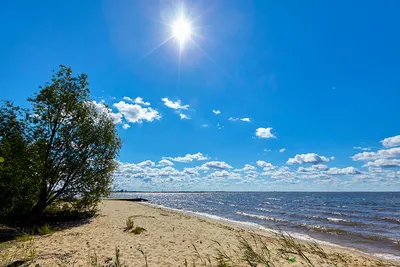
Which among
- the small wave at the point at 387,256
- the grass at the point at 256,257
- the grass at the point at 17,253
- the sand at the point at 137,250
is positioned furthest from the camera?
the small wave at the point at 387,256

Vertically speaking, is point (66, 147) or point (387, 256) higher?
point (66, 147)

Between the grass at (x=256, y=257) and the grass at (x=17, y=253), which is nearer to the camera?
the grass at (x=256, y=257)

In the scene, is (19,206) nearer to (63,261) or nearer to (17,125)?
(17,125)

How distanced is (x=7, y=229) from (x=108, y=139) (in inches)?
346

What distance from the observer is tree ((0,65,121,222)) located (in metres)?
17.1

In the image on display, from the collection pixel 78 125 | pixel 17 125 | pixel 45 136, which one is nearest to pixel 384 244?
pixel 78 125

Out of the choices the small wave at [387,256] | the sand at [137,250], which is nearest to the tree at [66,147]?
the sand at [137,250]

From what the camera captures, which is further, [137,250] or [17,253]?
[137,250]

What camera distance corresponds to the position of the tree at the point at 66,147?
674 inches

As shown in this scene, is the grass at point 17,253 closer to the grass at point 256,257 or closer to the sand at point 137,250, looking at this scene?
the sand at point 137,250

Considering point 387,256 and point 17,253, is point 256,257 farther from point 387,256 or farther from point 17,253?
point 387,256

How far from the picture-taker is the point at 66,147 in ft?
61.2

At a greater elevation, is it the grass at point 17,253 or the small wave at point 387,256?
the grass at point 17,253

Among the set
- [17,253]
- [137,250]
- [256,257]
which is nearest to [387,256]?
[137,250]
